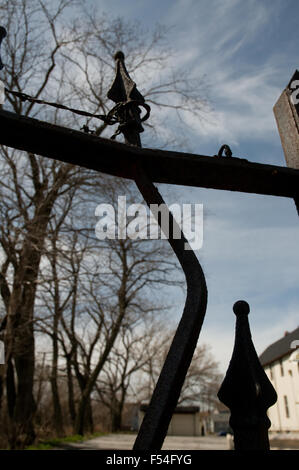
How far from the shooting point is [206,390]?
1935 inches

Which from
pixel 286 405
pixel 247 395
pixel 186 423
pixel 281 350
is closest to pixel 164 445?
pixel 247 395

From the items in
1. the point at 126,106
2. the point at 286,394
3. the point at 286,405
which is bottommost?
the point at 126,106

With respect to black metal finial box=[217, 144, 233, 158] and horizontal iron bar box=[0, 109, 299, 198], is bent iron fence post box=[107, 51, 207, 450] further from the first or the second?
black metal finial box=[217, 144, 233, 158]

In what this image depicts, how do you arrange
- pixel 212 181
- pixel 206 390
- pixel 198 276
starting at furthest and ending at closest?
pixel 206 390 < pixel 212 181 < pixel 198 276

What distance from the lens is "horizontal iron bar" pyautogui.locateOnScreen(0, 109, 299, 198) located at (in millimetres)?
1209

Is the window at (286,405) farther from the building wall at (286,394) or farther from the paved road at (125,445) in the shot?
the paved road at (125,445)

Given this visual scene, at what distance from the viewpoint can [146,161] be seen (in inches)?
50.2

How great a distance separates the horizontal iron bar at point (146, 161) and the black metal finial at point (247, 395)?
20.7 inches

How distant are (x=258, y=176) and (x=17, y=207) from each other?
9.63 metres

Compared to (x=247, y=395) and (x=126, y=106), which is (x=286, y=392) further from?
(x=126, y=106)

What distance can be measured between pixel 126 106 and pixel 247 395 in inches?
41.8
